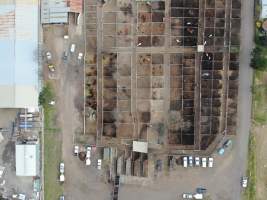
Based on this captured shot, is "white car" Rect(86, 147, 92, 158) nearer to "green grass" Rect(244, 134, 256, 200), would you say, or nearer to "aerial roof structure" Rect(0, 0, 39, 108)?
"aerial roof structure" Rect(0, 0, 39, 108)

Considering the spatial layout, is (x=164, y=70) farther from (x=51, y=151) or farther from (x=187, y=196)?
(x=51, y=151)

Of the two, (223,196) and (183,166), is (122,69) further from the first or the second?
(223,196)

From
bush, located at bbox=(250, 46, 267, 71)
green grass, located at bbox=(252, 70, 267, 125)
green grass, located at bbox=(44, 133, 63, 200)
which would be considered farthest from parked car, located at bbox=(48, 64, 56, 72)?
A: green grass, located at bbox=(252, 70, 267, 125)

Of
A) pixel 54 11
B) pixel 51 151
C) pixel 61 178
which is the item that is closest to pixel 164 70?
pixel 54 11

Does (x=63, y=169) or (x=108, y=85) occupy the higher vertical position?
(x=108, y=85)

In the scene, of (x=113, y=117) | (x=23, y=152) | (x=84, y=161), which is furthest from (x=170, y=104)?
(x=23, y=152)
